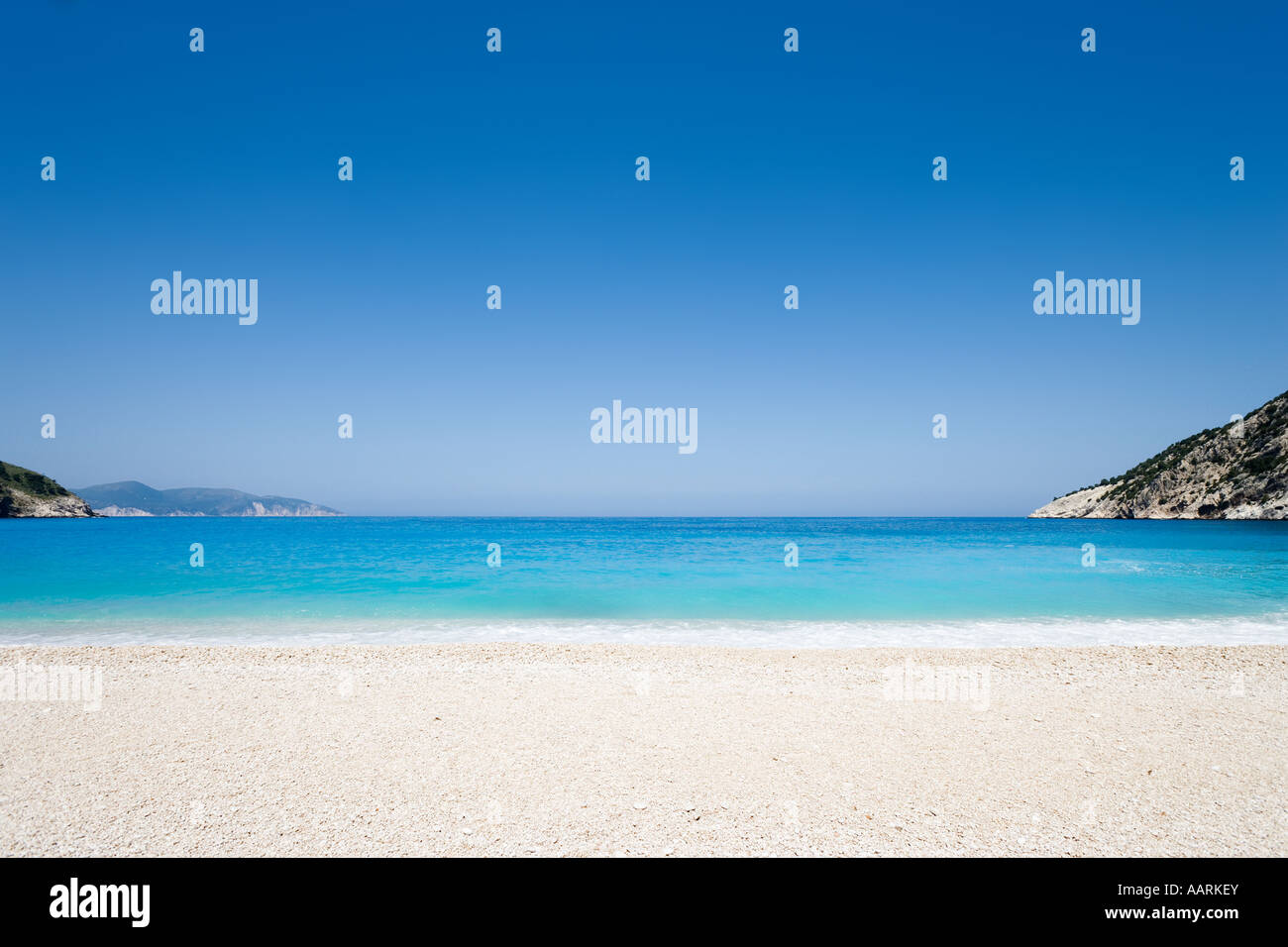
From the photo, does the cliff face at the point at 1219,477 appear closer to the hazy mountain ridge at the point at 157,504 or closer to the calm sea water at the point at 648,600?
the calm sea water at the point at 648,600

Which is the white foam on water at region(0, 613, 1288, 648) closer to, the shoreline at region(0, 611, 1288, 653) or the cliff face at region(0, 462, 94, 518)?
the shoreline at region(0, 611, 1288, 653)

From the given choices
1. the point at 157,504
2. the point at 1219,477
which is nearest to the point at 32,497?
the point at 157,504

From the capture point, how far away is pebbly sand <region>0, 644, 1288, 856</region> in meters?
4.48

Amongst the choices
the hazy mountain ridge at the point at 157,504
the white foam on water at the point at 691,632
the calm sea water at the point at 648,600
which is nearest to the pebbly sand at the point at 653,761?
the white foam on water at the point at 691,632

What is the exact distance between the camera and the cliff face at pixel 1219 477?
66312 mm

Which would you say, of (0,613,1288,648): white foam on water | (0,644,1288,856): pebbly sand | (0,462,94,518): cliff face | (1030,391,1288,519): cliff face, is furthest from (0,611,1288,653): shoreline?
(0,462,94,518): cliff face

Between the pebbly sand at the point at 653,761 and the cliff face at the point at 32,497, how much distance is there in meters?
116

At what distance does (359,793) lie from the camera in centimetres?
517

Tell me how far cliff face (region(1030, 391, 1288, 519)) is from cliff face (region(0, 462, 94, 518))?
6317 inches

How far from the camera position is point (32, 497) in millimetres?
91500

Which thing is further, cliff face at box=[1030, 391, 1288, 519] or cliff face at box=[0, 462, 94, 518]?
cliff face at box=[0, 462, 94, 518]

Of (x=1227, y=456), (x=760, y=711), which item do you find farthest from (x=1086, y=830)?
(x=1227, y=456)

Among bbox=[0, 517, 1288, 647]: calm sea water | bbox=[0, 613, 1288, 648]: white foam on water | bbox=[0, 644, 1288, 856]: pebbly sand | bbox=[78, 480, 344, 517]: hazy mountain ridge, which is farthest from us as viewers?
bbox=[78, 480, 344, 517]: hazy mountain ridge

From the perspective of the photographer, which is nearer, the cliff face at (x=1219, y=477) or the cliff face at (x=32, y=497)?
the cliff face at (x=1219, y=477)
